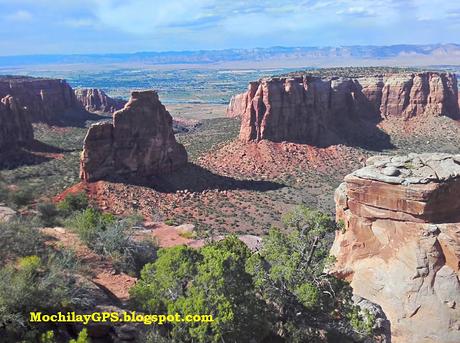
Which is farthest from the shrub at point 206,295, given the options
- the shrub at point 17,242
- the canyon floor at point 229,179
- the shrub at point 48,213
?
the canyon floor at point 229,179

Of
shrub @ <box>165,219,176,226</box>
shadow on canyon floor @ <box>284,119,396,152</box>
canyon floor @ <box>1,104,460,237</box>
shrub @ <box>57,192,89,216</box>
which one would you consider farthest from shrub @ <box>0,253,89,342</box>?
shadow on canyon floor @ <box>284,119,396,152</box>

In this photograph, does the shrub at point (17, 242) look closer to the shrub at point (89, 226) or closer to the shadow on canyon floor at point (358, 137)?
the shrub at point (89, 226)

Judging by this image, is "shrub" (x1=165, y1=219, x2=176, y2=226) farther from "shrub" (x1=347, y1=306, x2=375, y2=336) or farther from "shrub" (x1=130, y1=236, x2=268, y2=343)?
"shrub" (x1=347, y1=306, x2=375, y2=336)

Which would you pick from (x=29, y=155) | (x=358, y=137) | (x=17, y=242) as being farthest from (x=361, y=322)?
(x=358, y=137)

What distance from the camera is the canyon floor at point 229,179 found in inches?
1699

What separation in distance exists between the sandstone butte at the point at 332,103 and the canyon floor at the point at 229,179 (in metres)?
2.06

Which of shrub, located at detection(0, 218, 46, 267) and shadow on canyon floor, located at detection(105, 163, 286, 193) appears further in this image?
shadow on canyon floor, located at detection(105, 163, 286, 193)

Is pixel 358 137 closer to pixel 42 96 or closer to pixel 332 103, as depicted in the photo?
pixel 332 103

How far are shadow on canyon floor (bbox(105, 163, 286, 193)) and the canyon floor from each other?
10 cm

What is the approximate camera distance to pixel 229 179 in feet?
173

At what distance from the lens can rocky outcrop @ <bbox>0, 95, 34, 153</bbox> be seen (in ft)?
218

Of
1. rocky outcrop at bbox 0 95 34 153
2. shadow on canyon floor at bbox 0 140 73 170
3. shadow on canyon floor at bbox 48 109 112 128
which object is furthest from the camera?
shadow on canyon floor at bbox 48 109 112 128

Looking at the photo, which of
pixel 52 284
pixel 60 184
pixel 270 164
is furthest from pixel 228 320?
pixel 270 164

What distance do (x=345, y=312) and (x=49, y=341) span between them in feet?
31.0
